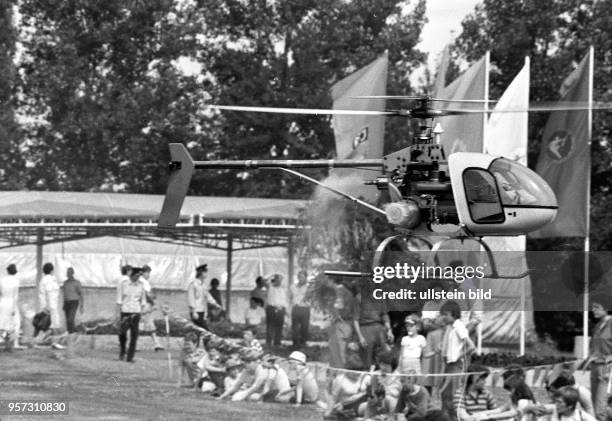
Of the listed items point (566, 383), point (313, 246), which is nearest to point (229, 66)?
point (313, 246)

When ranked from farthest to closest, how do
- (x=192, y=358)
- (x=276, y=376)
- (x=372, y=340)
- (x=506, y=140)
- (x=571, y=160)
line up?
(x=506, y=140) < (x=571, y=160) < (x=372, y=340) < (x=192, y=358) < (x=276, y=376)

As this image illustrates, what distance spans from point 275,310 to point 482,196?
11.9m

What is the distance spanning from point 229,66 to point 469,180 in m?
30.5

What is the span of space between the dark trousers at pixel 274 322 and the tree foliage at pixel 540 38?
45.8 feet

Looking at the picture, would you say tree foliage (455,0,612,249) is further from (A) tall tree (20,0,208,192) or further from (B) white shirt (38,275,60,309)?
(B) white shirt (38,275,60,309)

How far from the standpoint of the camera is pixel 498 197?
1432 centimetres

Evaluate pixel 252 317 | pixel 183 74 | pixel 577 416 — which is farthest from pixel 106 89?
pixel 577 416

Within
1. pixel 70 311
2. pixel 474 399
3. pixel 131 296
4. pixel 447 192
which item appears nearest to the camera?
pixel 474 399

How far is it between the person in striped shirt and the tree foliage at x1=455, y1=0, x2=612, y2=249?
76.6 feet

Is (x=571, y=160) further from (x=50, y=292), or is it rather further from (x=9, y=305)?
(x=9, y=305)

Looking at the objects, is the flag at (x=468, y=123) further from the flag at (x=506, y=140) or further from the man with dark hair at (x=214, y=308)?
the man with dark hair at (x=214, y=308)

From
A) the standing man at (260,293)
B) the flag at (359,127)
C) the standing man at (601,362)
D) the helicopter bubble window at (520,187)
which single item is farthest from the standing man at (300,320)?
the helicopter bubble window at (520,187)

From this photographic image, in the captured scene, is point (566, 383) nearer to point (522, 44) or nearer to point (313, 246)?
point (313, 246)

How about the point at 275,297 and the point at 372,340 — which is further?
the point at 275,297
